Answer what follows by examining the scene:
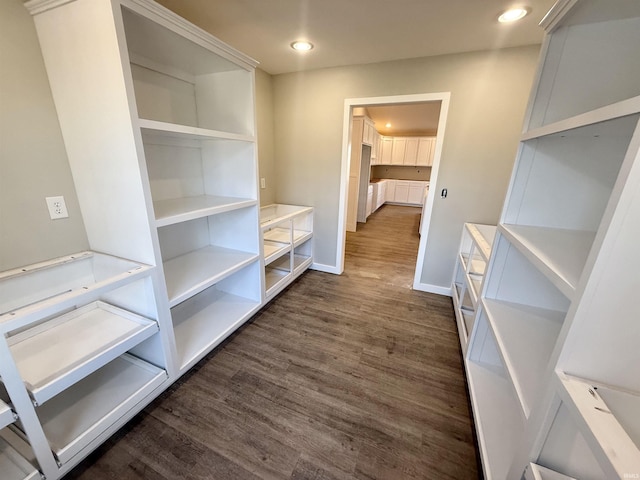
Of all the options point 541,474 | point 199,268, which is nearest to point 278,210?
point 199,268

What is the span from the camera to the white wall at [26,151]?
3.84 ft

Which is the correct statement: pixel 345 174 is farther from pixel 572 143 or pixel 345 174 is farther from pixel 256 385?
pixel 256 385

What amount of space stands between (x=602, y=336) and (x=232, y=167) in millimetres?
2244

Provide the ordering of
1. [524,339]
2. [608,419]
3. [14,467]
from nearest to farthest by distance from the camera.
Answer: [608,419] → [14,467] → [524,339]

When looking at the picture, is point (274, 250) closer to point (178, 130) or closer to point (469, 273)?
point (178, 130)

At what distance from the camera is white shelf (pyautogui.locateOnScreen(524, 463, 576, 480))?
0.76 metres

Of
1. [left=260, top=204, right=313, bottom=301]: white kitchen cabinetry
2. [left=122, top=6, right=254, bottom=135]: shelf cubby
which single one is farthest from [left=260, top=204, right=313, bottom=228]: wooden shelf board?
[left=122, top=6, right=254, bottom=135]: shelf cubby

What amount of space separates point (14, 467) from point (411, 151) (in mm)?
8579

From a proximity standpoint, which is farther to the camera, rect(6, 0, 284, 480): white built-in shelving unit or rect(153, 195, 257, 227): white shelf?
rect(153, 195, 257, 227): white shelf

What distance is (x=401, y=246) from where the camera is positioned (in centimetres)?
458

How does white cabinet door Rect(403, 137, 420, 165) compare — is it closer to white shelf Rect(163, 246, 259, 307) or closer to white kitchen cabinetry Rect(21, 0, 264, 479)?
white kitchen cabinetry Rect(21, 0, 264, 479)

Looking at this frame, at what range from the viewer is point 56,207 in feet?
4.55

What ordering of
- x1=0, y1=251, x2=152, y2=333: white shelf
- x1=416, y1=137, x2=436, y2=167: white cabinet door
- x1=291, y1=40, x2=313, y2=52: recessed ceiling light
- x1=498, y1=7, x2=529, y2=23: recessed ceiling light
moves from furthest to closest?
x1=416, y1=137, x2=436, y2=167: white cabinet door → x1=291, y1=40, x2=313, y2=52: recessed ceiling light → x1=498, y1=7, x2=529, y2=23: recessed ceiling light → x1=0, y1=251, x2=152, y2=333: white shelf

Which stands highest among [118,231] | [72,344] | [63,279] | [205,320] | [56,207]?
[56,207]
